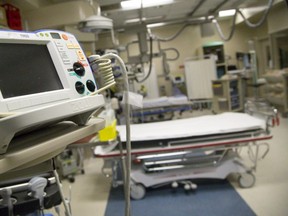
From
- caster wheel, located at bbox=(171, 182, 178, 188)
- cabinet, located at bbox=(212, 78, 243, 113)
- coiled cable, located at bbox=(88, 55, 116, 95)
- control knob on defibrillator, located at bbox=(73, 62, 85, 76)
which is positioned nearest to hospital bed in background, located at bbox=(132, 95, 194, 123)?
cabinet, located at bbox=(212, 78, 243, 113)

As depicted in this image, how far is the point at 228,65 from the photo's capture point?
315 inches

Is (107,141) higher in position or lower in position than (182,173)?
higher

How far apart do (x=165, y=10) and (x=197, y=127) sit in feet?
6.51

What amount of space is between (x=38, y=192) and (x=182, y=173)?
1823 millimetres

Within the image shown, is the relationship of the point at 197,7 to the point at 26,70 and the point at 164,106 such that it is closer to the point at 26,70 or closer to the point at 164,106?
the point at 164,106

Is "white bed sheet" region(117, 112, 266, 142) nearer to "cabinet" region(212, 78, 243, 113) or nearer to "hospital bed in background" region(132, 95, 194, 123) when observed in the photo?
"hospital bed in background" region(132, 95, 194, 123)

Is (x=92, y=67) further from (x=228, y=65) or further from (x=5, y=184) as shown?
(x=228, y=65)

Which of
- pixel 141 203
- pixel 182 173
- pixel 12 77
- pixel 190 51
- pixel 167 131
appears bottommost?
pixel 141 203

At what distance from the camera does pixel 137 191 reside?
266 centimetres

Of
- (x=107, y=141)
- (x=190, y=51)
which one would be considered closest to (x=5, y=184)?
(x=107, y=141)

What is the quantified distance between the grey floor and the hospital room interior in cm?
1

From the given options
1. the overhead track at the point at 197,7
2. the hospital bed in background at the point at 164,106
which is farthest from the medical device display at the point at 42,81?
the hospital bed in background at the point at 164,106

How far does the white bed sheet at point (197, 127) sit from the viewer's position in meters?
2.56

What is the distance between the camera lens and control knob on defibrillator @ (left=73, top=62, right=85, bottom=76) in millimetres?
878
